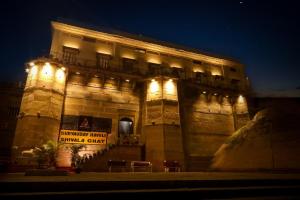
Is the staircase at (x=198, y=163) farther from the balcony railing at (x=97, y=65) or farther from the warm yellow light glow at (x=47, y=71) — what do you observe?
the warm yellow light glow at (x=47, y=71)

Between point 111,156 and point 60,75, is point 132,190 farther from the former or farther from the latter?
point 60,75

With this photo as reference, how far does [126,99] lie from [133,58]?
4.83 meters

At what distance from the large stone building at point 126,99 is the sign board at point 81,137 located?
0.24 feet

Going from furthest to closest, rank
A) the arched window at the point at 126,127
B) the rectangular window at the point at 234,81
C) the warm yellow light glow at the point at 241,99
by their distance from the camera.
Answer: the rectangular window at the point at 234,81, the warm yellow light glow at the point at 241,99, the arched window at the point at 126,127

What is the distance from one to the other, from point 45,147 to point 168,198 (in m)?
7.63

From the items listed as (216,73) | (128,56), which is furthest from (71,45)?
(216,73)

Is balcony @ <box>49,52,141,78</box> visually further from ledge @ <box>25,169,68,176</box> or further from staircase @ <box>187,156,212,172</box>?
ledge @ <box>25,169,68,176</box>

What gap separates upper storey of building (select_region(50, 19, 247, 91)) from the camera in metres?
19.9

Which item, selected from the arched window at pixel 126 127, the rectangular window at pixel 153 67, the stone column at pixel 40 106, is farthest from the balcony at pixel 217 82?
the stone column at pixel 40 106

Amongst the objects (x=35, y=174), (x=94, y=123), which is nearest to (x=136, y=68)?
(x=94, y=123)

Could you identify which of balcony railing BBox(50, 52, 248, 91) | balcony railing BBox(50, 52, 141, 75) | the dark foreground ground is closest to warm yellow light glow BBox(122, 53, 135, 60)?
balcony railing BBox(50, 52, 248, 91)

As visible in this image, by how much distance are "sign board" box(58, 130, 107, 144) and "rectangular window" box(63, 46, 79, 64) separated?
6419 millimetres

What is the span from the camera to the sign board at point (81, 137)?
1683cm

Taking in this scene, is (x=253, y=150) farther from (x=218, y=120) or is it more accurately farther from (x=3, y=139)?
(x=3, y=139)
